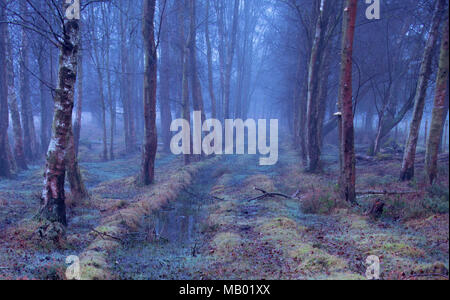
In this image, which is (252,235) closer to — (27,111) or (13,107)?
(13,107)

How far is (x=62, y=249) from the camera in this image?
25.3 ft

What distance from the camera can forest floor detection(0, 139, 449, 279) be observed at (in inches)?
249

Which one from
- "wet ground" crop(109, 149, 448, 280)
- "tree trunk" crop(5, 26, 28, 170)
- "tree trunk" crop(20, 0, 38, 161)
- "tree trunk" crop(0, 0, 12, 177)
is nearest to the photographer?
"wet ground" crop(109, 149, 448, 280)

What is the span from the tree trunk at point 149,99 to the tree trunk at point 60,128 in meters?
6.61

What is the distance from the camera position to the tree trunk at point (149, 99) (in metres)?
15.2

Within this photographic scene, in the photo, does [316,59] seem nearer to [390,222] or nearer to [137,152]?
[390,222]

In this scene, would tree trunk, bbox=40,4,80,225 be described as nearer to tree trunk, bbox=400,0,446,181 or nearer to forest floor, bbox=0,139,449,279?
forest floor, bbox=0,139,449,279

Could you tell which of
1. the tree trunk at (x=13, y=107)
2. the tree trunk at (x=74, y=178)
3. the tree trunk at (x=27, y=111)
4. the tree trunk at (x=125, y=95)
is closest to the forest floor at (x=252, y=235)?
the tree trunk at (x=74, y=178)

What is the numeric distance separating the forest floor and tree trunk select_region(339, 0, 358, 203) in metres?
0.74

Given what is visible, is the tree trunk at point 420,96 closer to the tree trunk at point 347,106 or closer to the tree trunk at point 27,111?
the tree trunk at point 347,106

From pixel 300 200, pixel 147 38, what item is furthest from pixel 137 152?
pixel 300 200

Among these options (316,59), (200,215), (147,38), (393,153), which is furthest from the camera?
(393,153)

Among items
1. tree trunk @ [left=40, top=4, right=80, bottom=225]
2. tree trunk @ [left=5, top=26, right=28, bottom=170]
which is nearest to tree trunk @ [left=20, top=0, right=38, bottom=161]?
tree trunk @ [left=5, top=26, right=28, bottom=170]
